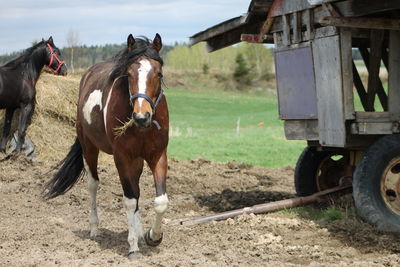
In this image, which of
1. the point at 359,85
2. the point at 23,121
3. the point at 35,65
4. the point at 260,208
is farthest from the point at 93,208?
the point at 35,65

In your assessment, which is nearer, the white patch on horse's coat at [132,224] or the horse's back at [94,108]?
the white patch on horse's coat at [132,224]

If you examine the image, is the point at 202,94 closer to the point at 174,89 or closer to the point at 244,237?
the point at 174,89

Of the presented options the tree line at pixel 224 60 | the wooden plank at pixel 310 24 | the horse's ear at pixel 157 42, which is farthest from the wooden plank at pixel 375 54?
the tree line at pixel 224 60

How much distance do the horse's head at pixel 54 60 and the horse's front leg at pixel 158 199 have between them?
9.68 meters

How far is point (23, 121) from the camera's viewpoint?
1445 centimetres

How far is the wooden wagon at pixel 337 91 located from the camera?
280 inches

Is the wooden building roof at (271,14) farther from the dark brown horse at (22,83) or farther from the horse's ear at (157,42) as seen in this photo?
the dark brown horse at (22,83)

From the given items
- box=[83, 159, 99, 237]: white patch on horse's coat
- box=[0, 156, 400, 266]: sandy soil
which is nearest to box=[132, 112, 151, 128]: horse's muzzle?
box=[0, 156, 400, 266]: sandy soil

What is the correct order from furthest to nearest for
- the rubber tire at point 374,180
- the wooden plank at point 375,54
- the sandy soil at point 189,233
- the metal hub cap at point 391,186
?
the wooden plank at point 375,54 → the metal hub cap at point 391,186 → the rubber tire at point 374,180 → the sandy soil at point 189,233

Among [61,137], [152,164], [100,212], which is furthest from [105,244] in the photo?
[61,137]

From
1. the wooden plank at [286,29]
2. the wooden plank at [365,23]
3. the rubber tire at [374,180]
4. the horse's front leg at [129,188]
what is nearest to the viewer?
the horse's front leg at [129,188]

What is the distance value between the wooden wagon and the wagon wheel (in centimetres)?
1

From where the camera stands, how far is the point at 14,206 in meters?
9.26

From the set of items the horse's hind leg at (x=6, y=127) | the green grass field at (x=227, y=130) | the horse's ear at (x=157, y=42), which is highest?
the horse's ear at (x=157, y=42)
